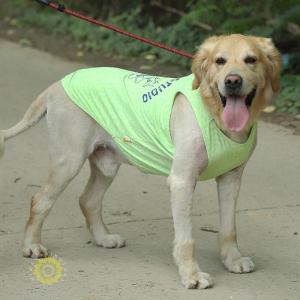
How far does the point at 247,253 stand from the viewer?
219 inches

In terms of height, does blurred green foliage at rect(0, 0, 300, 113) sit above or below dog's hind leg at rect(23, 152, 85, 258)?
above

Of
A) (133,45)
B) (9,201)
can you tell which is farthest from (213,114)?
(133,45)

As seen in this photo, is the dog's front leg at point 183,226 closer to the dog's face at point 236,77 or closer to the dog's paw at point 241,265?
the dog's paw at point 241,265

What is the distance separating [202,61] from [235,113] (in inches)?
16.0

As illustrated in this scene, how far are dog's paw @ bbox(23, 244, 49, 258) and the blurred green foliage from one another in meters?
3.92

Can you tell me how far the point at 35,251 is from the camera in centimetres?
547

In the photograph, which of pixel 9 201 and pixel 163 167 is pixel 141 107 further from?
pixel 9 201

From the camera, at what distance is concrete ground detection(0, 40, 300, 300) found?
498cm

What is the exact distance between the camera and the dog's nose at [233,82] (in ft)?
15.5

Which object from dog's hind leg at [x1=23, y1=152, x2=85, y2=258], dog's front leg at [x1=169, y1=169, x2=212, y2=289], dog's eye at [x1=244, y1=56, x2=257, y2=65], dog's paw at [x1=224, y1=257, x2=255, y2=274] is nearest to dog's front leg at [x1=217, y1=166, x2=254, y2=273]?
dog's paw at [x1=224, y1=257, x2=255, y2=274]

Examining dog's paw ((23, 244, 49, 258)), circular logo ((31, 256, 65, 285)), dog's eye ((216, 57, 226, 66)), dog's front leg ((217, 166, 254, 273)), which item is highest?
dog's eye ((216, 57, 226, 66))

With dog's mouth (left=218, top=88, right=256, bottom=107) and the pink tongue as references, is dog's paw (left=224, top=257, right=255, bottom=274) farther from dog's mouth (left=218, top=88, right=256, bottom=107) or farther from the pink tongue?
dog's mouth (left=218, top=88, right=256, bottom=107)

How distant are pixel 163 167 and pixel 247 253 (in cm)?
84

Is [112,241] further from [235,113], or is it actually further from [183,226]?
[235,113]
